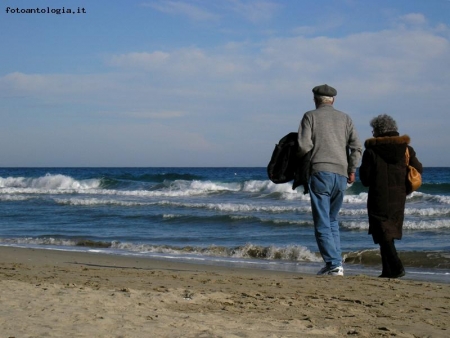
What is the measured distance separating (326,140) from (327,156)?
0.51 feet

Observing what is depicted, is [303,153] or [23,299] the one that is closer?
[23,299]

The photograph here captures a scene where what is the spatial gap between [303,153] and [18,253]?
541 cm

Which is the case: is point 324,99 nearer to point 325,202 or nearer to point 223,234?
point 325,202

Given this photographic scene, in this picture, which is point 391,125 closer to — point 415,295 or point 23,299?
point 415,295

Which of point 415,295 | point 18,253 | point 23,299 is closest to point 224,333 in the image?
point 23,299

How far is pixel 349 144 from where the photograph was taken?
648cm

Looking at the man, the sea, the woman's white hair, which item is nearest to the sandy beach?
the man

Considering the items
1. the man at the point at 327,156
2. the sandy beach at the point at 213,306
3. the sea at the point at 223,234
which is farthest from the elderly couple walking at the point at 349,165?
the sea at the point at 223,234

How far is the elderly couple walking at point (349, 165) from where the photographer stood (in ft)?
20.7

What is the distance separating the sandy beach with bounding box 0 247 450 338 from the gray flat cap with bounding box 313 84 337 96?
1820mm

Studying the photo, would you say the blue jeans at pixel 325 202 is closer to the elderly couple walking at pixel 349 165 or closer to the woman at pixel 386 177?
the elderly couple walking at pixel 349 165

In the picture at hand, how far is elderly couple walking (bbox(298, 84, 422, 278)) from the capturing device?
6.30 m

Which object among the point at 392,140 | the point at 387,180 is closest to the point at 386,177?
the point at 387,180

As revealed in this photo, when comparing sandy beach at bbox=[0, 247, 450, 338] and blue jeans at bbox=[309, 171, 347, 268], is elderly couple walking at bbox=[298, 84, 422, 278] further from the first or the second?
sandy beach at bbox=[0, 247, 450, 338]
